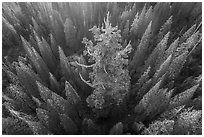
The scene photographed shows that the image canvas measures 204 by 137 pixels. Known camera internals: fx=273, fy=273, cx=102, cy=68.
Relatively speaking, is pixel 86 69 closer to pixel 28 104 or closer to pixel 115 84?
pixel 115 84

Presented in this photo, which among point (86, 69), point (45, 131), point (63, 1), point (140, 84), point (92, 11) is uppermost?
point (63, 1)

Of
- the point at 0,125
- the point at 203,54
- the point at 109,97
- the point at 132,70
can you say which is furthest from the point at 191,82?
the point at 0,125

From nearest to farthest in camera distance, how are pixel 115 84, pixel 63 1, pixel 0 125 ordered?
pixel 115 84 < pixel 0 125 < pixel 63 1

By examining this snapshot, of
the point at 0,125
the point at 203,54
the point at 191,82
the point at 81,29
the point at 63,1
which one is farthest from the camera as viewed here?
the point at 63,1

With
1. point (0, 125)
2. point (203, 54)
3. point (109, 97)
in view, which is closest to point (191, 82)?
point (203, 54)

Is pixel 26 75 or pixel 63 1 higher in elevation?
pixel 63 1

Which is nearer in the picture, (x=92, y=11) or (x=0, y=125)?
(x=0, y=125)

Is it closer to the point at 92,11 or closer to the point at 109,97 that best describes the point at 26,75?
the point at 109,97
